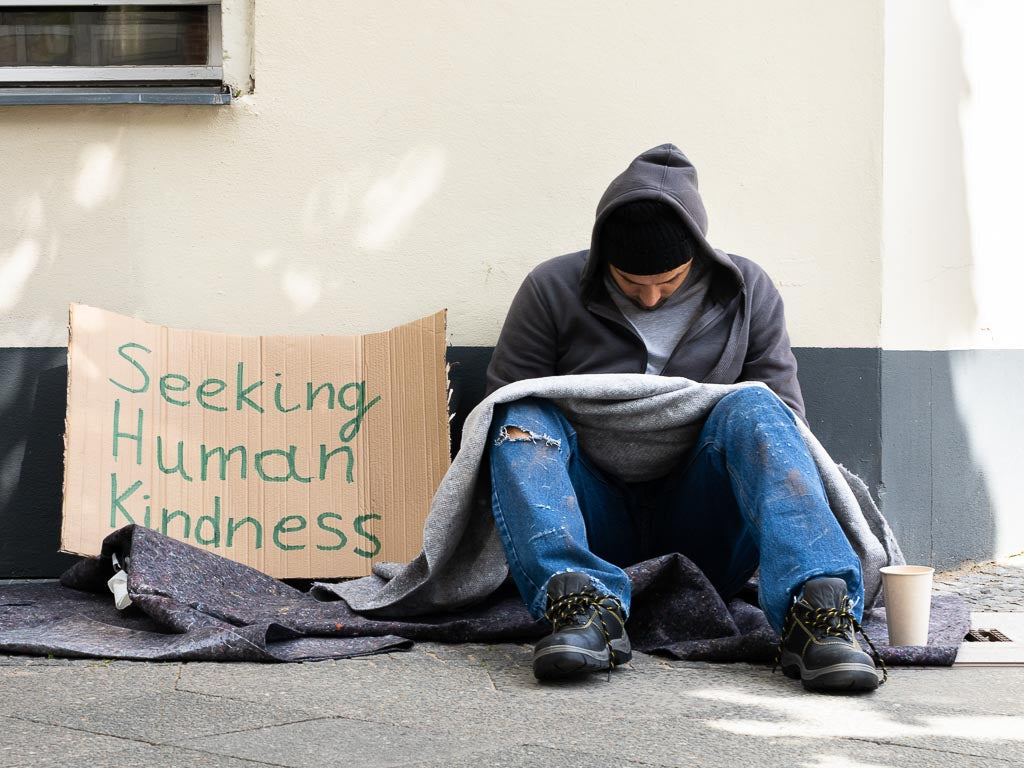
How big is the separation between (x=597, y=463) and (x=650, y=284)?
1.55ft

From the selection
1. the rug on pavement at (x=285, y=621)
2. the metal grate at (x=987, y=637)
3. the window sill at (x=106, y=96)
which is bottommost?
the metal grate at (x=987, y=637)

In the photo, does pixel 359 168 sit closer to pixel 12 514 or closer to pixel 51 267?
pixel 51 267

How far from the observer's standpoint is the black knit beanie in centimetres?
287

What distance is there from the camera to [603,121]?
359cm

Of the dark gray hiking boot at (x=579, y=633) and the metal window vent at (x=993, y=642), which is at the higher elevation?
the dark gray hiking boot at (x=579, y=633)

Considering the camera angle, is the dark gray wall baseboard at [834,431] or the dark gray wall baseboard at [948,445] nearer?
the dark gray wall baseboard at [834,431]

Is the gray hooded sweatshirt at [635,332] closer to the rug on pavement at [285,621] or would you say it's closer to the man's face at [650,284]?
the man's face at [650,284]

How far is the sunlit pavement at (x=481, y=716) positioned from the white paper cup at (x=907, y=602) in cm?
10

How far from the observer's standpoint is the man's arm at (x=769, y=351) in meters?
3.04

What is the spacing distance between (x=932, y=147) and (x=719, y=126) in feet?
2.34

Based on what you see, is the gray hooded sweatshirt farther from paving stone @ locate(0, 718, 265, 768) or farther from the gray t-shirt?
paving stone @ locate(0, 718, 265, 768)

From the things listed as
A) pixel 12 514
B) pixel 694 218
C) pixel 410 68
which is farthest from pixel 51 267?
pixel 694 218

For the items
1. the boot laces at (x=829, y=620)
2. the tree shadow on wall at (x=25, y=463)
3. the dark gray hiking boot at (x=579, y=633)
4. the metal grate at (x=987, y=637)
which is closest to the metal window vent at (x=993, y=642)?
the metal grate at (x=987, y=637)

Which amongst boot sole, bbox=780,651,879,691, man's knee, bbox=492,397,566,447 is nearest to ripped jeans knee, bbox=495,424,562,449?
man's knee, bbox=492,397,566,447
